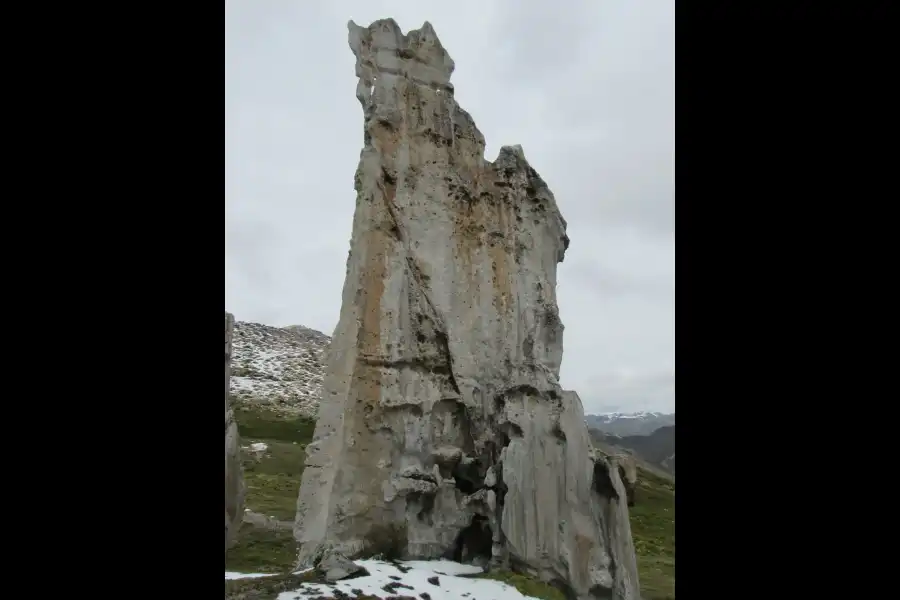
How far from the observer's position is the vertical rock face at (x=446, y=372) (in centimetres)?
1070

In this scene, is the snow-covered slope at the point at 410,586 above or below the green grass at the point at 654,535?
above

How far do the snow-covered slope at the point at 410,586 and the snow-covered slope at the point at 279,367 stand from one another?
19.9m

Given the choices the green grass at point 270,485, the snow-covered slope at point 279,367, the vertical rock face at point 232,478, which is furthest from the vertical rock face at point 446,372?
the snow-covered slope at point 279,367

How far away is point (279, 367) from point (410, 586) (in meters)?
28.2

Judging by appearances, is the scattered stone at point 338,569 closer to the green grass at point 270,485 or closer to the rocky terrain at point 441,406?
the rocky terrain at point 441,406

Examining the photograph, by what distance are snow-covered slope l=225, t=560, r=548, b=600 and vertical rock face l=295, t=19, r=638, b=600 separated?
0.67 metres

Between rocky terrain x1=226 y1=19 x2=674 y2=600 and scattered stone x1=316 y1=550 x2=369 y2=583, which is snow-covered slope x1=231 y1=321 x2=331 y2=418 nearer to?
rocky terrain x1=226 y1=19 x2=674 y2=600

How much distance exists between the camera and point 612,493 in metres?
A: 10.7

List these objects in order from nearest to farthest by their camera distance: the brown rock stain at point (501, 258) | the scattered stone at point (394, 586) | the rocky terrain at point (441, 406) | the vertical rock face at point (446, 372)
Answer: the scattered stone at point (394, 586), the rocky terrain at point (441, 406), the vertical rock face at point (446, 372), the brown rock stain at point (501, 258)

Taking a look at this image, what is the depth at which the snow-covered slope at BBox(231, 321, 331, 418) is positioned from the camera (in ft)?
101

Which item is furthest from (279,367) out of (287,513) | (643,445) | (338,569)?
(338,569)

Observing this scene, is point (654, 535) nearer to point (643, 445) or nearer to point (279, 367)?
point (643, 445)
